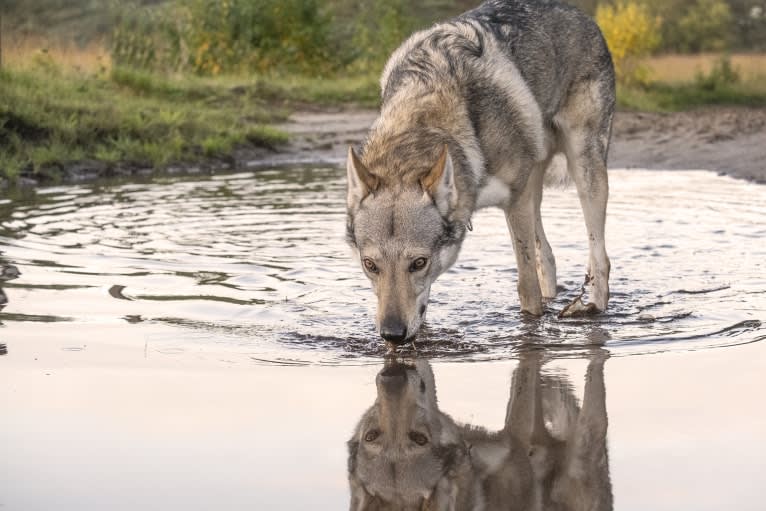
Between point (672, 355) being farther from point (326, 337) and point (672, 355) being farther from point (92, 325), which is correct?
point (92, 325)

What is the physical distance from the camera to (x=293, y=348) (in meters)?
5.80

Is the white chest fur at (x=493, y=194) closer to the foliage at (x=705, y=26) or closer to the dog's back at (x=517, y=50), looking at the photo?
the dog's back at (x=517, y=50)

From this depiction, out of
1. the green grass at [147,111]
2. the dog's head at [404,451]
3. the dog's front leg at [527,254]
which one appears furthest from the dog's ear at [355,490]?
the green grass at [147,111]

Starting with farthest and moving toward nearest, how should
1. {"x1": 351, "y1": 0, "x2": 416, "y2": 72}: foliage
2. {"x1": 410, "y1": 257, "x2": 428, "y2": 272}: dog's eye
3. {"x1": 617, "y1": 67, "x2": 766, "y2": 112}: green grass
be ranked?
1. {"x1": 351, "y1": 0, "x2": 416, "y2": 72}: foliage
2. {"x1": 617, "y1": 67, "x2": 766, "y2": 112}: green grass
3. {"x1": 410, "y1": 257, "x2": 428, "y2": 272}: dog's eye

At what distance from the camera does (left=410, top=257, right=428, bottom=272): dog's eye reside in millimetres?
5215

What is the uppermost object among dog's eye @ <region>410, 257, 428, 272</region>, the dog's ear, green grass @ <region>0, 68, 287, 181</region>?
green grass @ <region>0, 68, 287, 181</region>

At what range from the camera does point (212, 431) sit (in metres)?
4.35

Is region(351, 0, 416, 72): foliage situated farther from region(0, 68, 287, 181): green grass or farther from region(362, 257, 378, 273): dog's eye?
region(362, 257, 378, 273): dog's eye

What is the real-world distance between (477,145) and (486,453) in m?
2.25

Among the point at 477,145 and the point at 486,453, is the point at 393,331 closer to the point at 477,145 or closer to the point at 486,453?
the point at 486,453

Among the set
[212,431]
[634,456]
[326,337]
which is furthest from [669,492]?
[326,337]

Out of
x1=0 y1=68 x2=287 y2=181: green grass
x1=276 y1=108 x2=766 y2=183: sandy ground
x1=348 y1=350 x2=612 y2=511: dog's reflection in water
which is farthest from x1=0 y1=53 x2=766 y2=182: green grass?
x1=348 y1=350 x2=612 y2=511: dog's reflection in water

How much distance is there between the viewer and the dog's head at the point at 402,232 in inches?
201

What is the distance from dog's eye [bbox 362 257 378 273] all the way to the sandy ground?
797 centimetres
